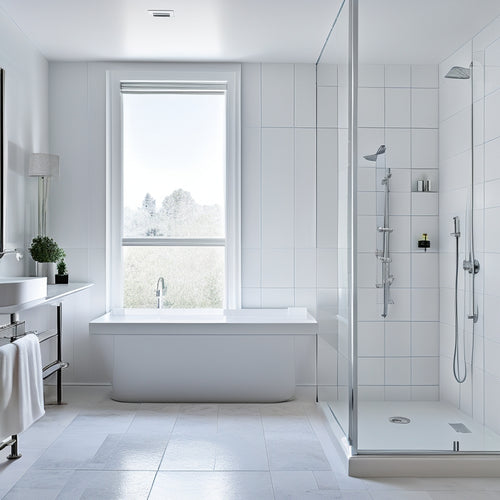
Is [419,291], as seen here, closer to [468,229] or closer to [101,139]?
[468,229]

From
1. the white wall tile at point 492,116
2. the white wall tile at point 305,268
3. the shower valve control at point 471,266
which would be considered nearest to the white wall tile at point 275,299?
the white wall tile at point 305,268

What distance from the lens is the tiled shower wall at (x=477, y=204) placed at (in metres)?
3.01

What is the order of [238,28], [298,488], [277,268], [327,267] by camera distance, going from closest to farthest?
1. [298,488]
2. [327,267]
3. [238,28]
4. [277,268]

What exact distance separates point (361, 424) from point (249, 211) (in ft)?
7.33

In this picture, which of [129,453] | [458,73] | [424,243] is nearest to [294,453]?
[129,453]

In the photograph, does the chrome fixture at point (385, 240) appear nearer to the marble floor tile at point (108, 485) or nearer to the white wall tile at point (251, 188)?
the marble floor tile at point (108, 485)

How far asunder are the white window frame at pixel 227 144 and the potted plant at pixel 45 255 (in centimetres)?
53

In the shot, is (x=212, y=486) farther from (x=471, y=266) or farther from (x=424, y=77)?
(x=424, y=77)

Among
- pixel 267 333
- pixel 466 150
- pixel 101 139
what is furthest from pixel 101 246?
pixel 466 150

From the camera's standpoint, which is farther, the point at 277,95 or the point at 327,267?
the point at 277,95

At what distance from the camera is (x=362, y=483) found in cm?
296

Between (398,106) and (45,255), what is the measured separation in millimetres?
2727

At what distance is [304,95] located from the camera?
16.0ft

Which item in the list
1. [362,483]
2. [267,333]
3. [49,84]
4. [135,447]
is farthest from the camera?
[49,84]
